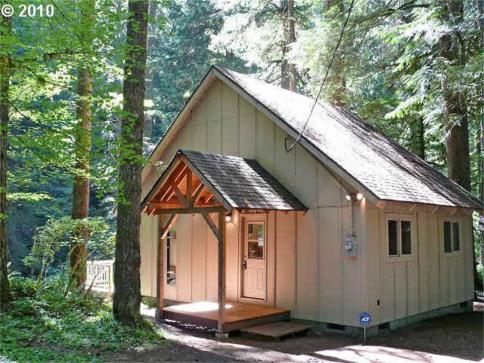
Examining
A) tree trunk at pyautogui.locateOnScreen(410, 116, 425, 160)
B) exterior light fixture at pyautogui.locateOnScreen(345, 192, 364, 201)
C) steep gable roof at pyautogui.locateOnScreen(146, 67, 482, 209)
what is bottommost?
exterior light fixture at pyautogui.locateOnScreen(345, 192, 364, 201)

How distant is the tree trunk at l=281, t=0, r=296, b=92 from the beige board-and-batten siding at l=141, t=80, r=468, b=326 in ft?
29.7

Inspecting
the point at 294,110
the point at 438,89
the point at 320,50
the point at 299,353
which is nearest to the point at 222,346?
the point at 299,353

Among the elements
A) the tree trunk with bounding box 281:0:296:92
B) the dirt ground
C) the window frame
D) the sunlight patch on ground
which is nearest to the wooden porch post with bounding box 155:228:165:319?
the dirt ground

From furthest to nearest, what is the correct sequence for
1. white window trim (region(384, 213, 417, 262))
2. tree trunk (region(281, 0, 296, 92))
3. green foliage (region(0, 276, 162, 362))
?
tree trunk (region(281, 0, 296, 92)) → white window trim (region(384, 213, 417, 262)) → green foliage (region(0, 276, 162, 362))

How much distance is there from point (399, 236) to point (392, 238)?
0.26 m

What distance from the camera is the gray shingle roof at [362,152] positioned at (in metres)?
10.6

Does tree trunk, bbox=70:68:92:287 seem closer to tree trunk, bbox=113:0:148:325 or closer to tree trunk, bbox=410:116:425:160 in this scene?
tree trunk, bbox=113:0:148:325

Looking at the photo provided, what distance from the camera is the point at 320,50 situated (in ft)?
53.7

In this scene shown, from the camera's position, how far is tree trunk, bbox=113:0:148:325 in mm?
9031

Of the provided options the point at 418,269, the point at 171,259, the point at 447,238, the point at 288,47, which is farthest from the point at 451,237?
the point at 288,47

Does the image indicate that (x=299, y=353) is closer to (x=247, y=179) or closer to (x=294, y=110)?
(x=247, y=179)

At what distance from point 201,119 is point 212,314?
5520 mm

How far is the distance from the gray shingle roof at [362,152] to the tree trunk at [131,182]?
3.57 metres

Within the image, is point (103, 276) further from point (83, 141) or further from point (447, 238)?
point (447, 238)
